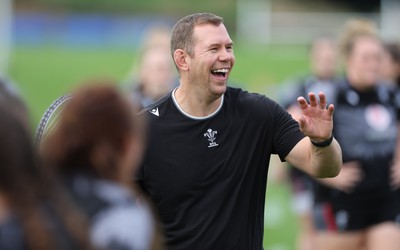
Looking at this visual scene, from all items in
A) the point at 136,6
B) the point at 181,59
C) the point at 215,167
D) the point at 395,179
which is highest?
the point at 181,59

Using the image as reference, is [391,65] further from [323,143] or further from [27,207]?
[27,207]

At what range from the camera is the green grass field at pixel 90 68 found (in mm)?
20875

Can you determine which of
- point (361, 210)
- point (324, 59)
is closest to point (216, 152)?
point (361, 210)

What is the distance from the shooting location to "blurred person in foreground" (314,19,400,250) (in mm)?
9547

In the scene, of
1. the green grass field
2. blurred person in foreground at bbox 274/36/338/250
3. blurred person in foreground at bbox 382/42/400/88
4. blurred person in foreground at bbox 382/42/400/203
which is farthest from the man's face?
the green grass field

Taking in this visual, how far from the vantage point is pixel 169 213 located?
6.13 meters

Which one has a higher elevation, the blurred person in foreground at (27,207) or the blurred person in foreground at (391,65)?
the blurred person in foreground at (27,207)

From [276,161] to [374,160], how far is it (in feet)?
21.3

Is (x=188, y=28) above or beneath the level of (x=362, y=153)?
above

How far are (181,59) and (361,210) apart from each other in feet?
11.8

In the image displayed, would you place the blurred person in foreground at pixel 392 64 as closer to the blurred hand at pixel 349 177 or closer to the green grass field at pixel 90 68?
the blurred hand at pixel 349 177

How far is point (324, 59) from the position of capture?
43.7 ft

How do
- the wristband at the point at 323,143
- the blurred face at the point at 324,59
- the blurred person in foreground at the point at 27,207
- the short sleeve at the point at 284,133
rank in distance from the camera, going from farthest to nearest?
1. the blurred face at the point at 324,59
2. the short sleeve at the point at 284,133
3. the wristband at the point at 323,143
4. the blurred person in foreground at the point at 27,207

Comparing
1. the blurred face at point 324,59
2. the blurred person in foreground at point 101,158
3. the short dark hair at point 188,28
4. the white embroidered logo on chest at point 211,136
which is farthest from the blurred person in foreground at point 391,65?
the blurred person in foreground at point 101,158
